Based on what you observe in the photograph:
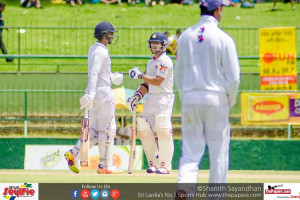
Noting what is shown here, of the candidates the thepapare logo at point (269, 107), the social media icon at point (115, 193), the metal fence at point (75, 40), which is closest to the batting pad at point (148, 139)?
the social media icon at point (115, 193)

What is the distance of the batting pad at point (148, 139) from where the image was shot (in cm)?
1184

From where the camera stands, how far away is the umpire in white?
816cm

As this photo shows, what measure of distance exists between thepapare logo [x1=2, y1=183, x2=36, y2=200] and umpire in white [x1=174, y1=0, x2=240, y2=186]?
2.11 meters

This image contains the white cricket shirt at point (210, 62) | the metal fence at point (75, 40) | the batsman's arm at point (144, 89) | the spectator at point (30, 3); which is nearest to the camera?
the white cricket shirt at point (210, 62)

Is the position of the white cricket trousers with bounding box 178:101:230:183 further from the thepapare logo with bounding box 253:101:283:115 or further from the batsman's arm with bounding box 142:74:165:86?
the thepapare logo with bounding box 253:101:283:115

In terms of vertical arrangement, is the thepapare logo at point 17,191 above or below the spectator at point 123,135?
below

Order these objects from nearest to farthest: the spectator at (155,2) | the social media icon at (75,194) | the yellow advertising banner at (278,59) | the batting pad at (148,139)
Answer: the social media icon at (75,194) < the batting pad at (148,139) < the yellow advertising banner at (278,59) < the spectator at (155,2)

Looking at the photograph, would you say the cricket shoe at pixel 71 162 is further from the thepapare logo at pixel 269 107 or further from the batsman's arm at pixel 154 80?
the thepapare logo at pixel 269 107

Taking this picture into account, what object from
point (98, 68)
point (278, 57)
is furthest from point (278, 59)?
point (98, 68)

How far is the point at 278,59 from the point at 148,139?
6.01 metres

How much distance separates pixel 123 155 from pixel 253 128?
3366 mm

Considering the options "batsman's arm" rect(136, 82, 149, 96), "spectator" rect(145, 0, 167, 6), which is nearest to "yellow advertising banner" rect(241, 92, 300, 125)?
"batsman's arm" rect(136, 82, 149, 96)

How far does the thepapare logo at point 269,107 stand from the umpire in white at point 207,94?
30.2 feet

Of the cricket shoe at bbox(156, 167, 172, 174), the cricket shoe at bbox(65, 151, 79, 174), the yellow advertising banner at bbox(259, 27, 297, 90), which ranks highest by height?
the yellow advertising banner at bbox(259, 27, 297, 90)
